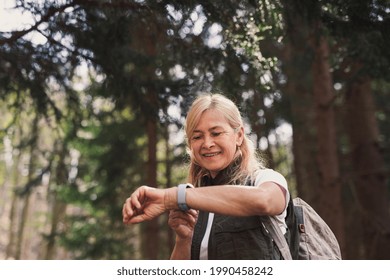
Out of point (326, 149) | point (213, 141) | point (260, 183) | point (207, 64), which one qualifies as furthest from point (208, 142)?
point (326, 149)

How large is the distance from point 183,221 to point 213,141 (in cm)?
40

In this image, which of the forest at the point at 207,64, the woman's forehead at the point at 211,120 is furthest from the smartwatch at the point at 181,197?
the forest at the point at 207,64

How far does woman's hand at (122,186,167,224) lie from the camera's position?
188 centimetres

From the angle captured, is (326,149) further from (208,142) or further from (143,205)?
(143,205)

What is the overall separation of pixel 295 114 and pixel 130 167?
15.4ft

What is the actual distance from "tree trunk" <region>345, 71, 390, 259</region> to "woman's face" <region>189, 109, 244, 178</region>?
7.05 m

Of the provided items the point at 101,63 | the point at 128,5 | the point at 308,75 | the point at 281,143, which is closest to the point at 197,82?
the point at 101,63

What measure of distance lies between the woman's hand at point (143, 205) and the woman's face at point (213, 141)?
48cm

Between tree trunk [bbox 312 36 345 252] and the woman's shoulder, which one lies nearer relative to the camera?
the woman's shoulder

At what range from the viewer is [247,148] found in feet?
8.04

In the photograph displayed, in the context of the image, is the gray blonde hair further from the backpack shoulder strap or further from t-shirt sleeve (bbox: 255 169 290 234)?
the backpack shoulder strap

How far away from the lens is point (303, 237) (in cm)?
232

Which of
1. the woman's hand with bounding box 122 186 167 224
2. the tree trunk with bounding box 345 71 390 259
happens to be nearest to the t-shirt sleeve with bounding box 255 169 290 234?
the woman's hand with bounding box 122 186 167 224
